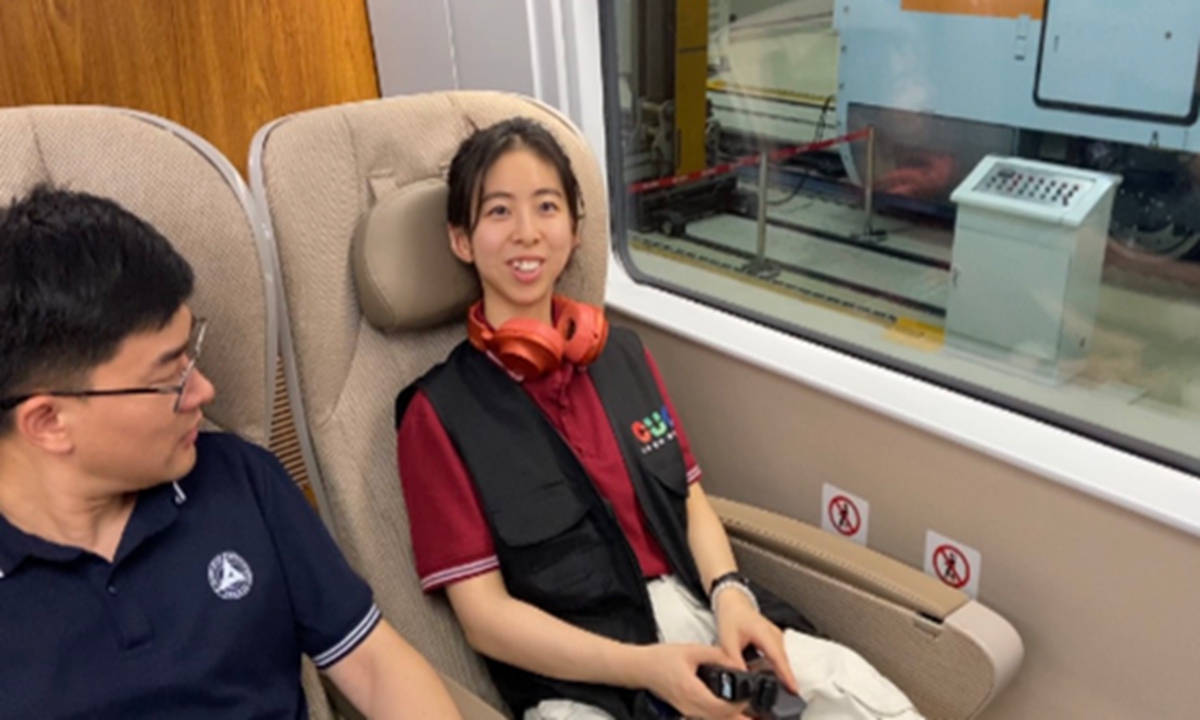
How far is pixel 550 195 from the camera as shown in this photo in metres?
1.54

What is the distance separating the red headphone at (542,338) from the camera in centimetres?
146

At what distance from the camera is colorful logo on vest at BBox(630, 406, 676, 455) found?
158 centimetres

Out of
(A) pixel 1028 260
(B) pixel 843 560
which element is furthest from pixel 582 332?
(A) pixel 1028 260

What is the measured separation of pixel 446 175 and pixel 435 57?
816 millimetres

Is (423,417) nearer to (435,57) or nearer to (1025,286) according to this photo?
(435,57)

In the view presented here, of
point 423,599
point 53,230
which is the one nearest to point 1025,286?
point 423,599

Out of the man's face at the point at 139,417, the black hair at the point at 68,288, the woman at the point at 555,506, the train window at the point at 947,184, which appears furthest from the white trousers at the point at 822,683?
the black hair at the point at 68,288

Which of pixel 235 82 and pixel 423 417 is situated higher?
pixel 235 82

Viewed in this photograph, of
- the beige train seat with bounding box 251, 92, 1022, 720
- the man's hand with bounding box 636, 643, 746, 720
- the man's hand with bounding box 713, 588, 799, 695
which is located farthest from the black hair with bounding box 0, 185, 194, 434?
the man's hand with bounding box 713, 588, 799, 695

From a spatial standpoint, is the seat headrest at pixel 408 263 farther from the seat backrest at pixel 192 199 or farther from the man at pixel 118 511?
the man at pixel 118 511

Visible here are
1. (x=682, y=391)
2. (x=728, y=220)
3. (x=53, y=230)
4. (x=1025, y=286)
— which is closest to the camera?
(x=53, y=230)

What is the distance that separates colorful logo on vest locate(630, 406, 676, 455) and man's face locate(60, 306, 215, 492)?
68 cm

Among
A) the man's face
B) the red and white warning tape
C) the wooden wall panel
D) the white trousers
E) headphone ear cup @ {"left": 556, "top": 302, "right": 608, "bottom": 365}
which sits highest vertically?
the wooden wall panel

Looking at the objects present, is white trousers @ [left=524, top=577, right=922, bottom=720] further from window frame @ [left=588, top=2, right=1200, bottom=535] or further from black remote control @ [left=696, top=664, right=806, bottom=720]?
window frame @ [left=588, top=2, right=1200, bottom=535]
